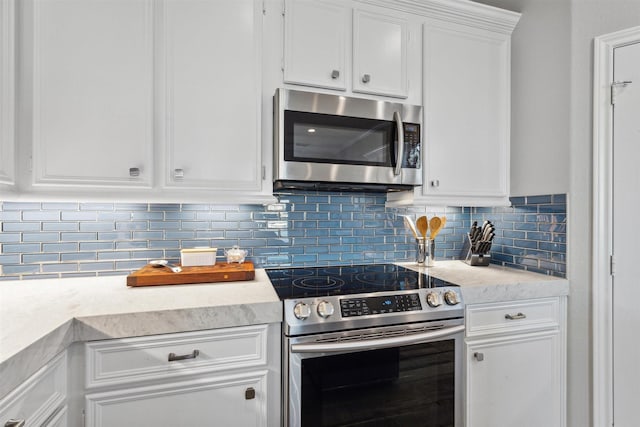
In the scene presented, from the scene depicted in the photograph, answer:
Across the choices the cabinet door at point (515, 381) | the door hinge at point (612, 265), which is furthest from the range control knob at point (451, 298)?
the door hinge at point (612, 265)

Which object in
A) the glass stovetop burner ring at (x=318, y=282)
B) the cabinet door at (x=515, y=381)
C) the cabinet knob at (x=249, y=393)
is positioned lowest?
the cabinet door at (x=515, y=381)

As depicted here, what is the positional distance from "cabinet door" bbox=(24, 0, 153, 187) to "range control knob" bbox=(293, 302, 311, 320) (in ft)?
2.82

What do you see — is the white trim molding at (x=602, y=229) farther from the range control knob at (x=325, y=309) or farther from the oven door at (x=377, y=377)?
the range control knob at (x=325, y=309)

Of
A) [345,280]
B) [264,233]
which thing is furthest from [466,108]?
[264,233]

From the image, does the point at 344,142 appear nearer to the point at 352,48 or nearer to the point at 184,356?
the point at 352,48

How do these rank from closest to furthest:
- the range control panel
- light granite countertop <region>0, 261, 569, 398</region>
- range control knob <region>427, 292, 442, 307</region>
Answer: light granite countertop <region>0, 261, 569, 398</region> → the range control panel → range control knob <region>427, 292, 442, 307</region>

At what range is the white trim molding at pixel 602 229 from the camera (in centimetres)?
163

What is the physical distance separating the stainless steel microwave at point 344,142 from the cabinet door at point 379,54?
0.39 ft

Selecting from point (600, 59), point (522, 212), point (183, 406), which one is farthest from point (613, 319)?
point (183, 406)

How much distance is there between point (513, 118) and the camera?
2062 mm

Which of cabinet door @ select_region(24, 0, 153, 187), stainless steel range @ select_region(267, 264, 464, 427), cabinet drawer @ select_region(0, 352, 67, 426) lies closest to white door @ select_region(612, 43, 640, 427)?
stainless steel range @ select_region(267, 264, 464, 427)

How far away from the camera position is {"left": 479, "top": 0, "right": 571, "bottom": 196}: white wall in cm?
178

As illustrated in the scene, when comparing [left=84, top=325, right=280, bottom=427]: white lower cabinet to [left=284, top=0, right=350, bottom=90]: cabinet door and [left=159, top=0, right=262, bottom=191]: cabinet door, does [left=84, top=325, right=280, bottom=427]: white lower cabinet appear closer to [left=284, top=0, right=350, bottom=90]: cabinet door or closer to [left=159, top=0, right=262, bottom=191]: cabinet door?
[left=159, top=0, right=262, bottom=191]: cabinet door

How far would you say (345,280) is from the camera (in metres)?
1.69
